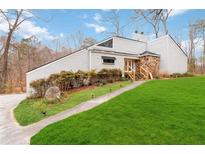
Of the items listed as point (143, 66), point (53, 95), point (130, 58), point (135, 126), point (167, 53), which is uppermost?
point (167, 53)

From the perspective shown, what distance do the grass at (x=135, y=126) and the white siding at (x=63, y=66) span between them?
535 centimetres

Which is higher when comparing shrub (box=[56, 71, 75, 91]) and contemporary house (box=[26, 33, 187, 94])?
contemporary house (box=[26, 33, 187, 94])

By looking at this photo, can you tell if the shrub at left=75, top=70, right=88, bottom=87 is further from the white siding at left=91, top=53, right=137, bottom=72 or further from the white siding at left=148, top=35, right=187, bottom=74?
the white siding at left=148, top=35, right=187, bottom=74

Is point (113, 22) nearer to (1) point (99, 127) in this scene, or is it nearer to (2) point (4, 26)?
(2) point (4, 26)

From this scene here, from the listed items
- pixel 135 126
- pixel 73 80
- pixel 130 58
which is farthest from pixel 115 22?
pixel 135 126

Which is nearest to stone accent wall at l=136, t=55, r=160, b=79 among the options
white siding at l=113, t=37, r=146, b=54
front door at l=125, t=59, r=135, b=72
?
front door at l=125, t=59, r=135, b=72

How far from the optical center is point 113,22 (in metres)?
20.1

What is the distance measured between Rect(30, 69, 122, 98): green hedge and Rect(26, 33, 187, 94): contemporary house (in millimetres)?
704

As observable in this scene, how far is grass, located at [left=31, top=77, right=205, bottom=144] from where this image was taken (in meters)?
3.73

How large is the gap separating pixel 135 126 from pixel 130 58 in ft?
35.4

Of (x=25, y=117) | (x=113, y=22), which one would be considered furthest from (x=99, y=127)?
(x=113, y=22)

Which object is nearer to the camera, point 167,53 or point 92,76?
point 92,76

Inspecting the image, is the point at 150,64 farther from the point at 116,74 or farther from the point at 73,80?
the point at 73,80

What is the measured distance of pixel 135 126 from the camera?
4223 millimetres
